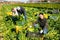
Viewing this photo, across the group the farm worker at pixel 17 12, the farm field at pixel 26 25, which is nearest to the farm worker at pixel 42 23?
the farm field at pixel 26 25

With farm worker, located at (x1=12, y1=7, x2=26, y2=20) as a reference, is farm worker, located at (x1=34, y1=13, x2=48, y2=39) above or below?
below

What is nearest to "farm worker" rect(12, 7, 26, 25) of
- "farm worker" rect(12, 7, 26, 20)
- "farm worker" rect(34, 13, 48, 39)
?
"farm worker" rect(12, 7, 26, 20)

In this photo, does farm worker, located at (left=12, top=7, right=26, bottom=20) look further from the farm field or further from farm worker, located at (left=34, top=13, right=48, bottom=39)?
farm worker, located at (left=34, top=13, right=48, bottom=39)

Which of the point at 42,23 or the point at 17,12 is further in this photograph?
the point at 17,12

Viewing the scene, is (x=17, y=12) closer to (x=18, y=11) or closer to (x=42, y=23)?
(x=18, y=11)

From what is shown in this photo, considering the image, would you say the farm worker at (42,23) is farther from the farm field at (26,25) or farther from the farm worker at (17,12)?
the farm worker at (17,12)

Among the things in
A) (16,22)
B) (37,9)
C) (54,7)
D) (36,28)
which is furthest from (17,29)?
(54,7)

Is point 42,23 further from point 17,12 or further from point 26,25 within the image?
point 17,12

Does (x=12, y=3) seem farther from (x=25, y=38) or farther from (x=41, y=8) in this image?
(x=25, y=38)

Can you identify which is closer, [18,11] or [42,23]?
[42,23]

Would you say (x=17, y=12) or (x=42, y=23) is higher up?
(x=17, y=12)

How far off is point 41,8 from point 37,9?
6 cm

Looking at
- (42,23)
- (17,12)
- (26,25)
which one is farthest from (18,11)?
(42,23)

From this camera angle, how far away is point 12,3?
205 cm
